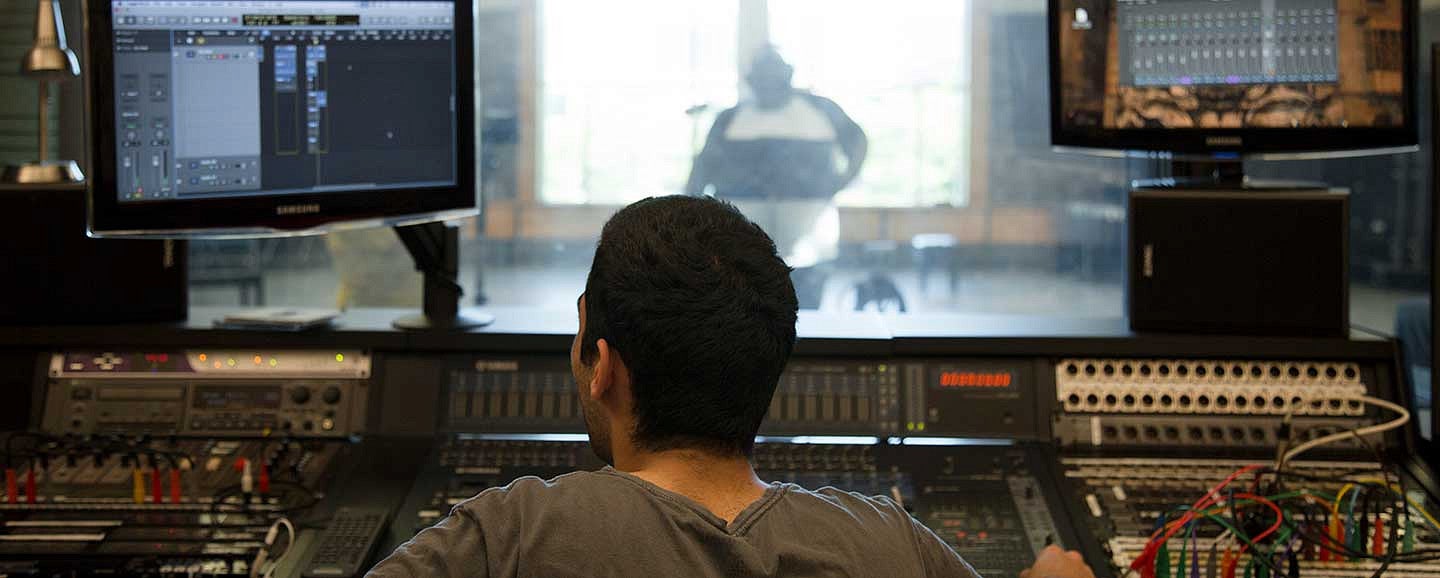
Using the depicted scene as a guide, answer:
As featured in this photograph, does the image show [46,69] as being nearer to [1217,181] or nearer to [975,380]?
[975,380]

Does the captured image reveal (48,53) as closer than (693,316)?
No

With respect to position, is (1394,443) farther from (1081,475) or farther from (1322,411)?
(1081,475)

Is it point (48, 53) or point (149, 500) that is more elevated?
point (48, 53)

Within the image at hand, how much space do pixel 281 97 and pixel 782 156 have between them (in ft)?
7.79

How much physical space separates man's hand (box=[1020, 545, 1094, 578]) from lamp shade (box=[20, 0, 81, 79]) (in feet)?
5.88

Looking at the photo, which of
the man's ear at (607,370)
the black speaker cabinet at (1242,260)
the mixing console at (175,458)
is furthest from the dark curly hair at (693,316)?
the black speaker cabinet at (1242,260)

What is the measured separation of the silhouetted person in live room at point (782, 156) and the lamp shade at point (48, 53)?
→ 90.9 inches

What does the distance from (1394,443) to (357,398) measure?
173 cm

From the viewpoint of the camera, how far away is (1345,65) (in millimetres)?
2186

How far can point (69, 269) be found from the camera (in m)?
2.22

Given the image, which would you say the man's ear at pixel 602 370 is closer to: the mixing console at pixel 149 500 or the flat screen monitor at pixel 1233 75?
the mixing console at pixel 149 500

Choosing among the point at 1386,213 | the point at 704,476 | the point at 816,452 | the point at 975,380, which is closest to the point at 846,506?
the point at 704,476

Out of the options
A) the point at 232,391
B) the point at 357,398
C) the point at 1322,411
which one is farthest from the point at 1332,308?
the point at 232,391

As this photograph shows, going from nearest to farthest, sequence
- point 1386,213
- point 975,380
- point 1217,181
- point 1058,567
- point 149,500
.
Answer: point 1058,567 → point 149,500 → point 975,380 → point 1217,181 → point 1386,213
